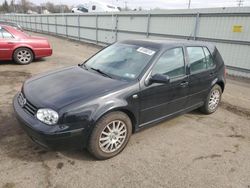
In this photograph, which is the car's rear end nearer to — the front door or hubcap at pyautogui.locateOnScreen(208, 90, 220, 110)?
the front door

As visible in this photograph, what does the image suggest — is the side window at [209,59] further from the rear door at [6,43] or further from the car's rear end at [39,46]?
the rear door at [6,43]

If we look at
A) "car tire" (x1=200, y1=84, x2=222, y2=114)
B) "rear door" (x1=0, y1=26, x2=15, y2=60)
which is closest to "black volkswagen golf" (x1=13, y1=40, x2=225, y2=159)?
"car tire" (x1=200, y1=84, x2=222, y2=114)

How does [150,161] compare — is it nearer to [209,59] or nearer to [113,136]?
[113,136]

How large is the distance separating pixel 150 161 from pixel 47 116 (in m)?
1.49

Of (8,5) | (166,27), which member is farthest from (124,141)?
(8,5)

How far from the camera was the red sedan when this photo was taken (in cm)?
795

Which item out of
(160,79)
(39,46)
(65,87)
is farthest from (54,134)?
(39,46)

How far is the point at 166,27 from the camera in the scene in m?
10.9

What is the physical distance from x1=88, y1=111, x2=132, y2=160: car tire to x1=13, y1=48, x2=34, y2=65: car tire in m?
6.87

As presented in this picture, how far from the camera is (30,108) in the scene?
2826 millimetres

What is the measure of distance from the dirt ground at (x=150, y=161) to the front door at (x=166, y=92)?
45cm

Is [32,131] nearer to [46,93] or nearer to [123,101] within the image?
[46,93]

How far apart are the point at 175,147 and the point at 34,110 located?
2.12 metres

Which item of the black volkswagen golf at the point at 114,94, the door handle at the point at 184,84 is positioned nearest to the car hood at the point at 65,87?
the black volkswagen golf at the point at 114,94
